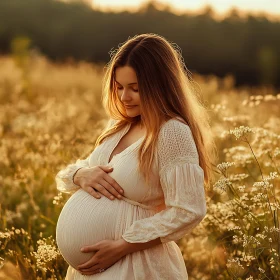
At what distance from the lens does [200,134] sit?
2.85 metres

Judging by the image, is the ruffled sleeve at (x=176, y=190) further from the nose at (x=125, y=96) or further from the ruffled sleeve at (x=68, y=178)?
the ruffled sleeve at (x=68, y=178)

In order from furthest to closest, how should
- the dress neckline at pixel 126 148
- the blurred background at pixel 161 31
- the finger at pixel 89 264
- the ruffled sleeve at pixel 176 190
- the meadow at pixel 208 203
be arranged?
the blurred background at pixel 161 31 < the meadow at pixel 208 203 < the dress neckline at pixel 126 148 < the finger at pixel 89 264 < the ruffled sleeve at pixel 176 190

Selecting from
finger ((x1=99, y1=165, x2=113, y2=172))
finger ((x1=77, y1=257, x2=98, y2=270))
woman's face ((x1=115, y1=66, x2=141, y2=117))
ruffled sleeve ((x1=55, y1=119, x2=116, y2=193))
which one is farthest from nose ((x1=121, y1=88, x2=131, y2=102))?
Result: finger ((x1=77, y1=257, x2=98, y2=270))

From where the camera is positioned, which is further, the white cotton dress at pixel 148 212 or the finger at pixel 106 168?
the finger at pixel 106 168

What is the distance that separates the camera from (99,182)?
288 cm

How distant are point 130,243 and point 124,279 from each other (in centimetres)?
17

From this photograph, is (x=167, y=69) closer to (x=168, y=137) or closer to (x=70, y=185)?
(x=168, y=137)

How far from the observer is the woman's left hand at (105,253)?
107 inches

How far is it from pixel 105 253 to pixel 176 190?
0.45 meters

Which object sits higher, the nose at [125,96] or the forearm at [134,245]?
the nose at [125,96]

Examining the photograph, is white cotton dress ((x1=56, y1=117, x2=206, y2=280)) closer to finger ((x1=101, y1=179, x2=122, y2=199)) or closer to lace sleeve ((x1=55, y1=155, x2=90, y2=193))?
finger ((x1=101, y1=179, x2=122, y2=199))

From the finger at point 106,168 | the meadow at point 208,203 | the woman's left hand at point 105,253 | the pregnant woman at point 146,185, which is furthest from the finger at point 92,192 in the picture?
the meadow at point 208,203

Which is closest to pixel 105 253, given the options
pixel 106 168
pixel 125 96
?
pixel 106 168

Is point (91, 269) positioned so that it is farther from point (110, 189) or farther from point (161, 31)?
point (161, 31)
